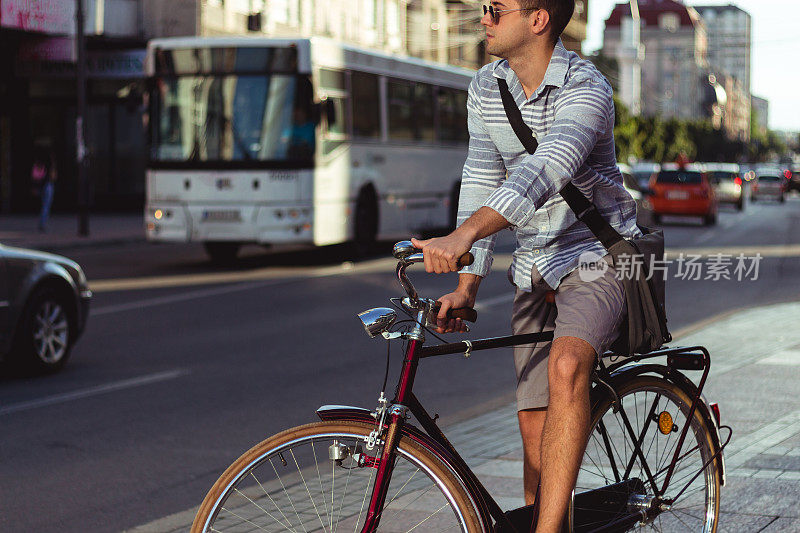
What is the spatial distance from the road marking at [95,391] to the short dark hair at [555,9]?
17.3ft

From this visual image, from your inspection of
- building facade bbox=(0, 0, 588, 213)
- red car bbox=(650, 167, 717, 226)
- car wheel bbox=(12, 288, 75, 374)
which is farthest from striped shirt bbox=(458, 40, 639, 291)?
red car bbox=(650, 167, 717, 226)

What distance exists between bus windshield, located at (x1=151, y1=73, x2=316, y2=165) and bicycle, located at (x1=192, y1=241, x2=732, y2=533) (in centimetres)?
1440

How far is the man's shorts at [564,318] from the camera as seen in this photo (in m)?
3.54

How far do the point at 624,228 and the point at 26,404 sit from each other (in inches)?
214

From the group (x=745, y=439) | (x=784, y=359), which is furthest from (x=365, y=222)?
(x=745, y=439)

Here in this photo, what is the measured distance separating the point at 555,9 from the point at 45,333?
21.8 ft

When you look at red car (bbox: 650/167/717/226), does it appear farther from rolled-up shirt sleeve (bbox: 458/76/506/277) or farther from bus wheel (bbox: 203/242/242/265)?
rolled-up shirt sleeve (bbox: 458/76/506/277)

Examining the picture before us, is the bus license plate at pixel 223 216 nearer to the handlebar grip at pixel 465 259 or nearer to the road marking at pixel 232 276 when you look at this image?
the road marking at pixel 232 276

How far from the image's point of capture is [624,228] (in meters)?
3.77

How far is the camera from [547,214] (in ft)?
12.1

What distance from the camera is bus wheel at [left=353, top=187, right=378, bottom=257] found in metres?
20.3

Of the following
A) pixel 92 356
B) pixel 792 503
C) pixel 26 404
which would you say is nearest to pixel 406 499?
pixel 792 503

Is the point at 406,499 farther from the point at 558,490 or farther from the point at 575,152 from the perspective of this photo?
the point at 575,152

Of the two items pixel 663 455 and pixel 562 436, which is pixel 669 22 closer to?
pixel 663 455
